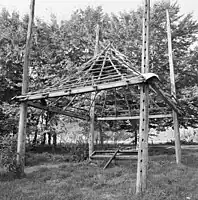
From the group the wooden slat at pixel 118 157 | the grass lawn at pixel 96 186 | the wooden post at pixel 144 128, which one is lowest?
the grass lawn at pixel 96 186

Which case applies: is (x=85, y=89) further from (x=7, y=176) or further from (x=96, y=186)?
(x=7, y=176)

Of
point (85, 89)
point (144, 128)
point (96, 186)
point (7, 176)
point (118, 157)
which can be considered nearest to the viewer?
point (144, 128)

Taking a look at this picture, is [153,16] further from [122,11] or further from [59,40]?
[59,40]

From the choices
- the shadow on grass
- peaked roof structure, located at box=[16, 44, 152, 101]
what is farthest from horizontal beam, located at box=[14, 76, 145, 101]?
the shadow on grass

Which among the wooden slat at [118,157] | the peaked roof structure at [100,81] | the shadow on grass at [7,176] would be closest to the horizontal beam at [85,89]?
the peaked roof structure at [100,81]

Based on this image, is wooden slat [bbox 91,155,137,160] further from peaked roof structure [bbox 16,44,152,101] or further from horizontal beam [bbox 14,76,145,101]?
horizontal beam [bbox 14,76,145,101]

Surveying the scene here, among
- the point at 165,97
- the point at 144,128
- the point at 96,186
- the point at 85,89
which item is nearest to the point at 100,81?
the point at 85,89

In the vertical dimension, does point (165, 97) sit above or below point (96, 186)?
above

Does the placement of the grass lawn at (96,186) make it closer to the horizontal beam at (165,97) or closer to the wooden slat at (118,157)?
the wooden slat at (118,157)

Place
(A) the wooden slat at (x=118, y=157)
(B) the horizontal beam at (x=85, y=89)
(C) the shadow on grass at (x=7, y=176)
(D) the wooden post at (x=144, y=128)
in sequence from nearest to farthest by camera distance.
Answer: (D) the wooden post at (x=144, y=128), (B) the horizontal beam at (x=85, y=89), (C) the shadow on grass at (x=7, y=176), (A) the wooden slat at (x=118, y=157)

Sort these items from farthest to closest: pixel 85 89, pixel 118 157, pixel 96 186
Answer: pixel 118 157 → pixel 85 89 → pixel 96 186

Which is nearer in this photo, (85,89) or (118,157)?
(85,89)

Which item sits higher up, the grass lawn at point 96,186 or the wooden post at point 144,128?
the wooden post at point 144,128

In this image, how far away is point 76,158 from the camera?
34.7ft
